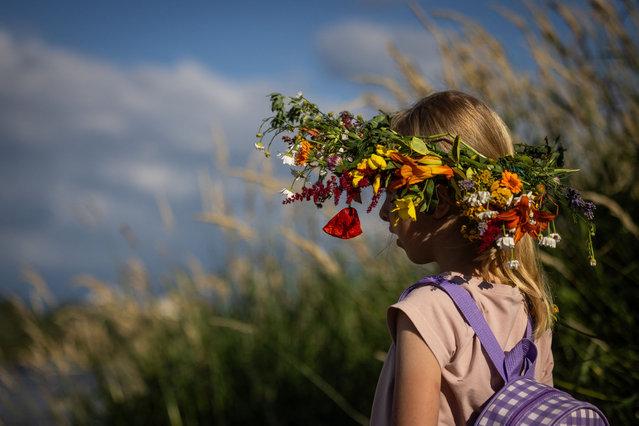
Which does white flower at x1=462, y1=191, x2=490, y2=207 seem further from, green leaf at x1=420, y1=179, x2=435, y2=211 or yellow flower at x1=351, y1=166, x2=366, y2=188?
yellow flower at x1=351, y1=166, x2=366, y2=188

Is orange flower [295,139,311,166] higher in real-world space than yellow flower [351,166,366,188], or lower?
higher

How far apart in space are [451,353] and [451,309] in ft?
0.33

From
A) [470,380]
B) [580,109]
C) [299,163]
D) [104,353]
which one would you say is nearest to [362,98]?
[580,109]

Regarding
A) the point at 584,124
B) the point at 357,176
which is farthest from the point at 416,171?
the point at 584,124

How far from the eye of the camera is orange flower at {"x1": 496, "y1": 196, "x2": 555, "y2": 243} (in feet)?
4.08

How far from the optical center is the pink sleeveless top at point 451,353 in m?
1.26

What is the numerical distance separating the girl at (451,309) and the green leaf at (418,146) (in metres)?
0.14

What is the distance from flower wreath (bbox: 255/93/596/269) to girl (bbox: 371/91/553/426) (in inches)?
3.1

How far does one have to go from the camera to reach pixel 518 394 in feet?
4.06

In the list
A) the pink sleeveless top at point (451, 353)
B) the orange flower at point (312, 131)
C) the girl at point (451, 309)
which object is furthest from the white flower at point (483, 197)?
the orange flower at point (312, 131)

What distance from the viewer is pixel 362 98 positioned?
119 inches

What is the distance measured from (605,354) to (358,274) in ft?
6.43

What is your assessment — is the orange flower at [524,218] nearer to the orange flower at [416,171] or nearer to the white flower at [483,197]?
the white flower at [483,197]

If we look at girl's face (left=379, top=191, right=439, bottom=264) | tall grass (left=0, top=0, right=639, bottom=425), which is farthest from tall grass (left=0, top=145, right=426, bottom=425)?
girl's face (left=379, top=191, right=439, bottom=264)
